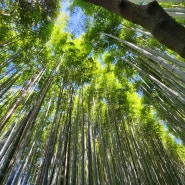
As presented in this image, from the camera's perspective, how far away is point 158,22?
0.79 m

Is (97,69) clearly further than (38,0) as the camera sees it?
Yes

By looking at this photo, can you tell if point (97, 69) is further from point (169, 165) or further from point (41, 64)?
point (169, 165)

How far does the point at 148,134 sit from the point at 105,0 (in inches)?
252

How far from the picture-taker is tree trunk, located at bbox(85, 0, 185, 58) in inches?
29.5

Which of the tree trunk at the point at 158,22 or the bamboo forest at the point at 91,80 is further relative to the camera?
the bamboo forest at the point at 91,80

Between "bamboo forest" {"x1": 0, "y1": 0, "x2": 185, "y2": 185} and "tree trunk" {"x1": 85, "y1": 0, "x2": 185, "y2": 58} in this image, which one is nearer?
"tree trunk" {"x1": 85, "y1": 0, "x2": 185, "y2": 58}

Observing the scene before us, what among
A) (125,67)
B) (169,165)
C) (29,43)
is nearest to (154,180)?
(169,165)

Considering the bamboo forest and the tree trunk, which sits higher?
the bamboo forest

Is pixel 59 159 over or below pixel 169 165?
below

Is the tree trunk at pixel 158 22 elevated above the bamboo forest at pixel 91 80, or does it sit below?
below

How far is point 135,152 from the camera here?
5520 mm

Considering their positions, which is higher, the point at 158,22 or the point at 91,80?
the point at 91,80

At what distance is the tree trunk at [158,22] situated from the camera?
2.46 ft

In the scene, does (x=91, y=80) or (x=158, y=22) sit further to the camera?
(x=91, y=80)
